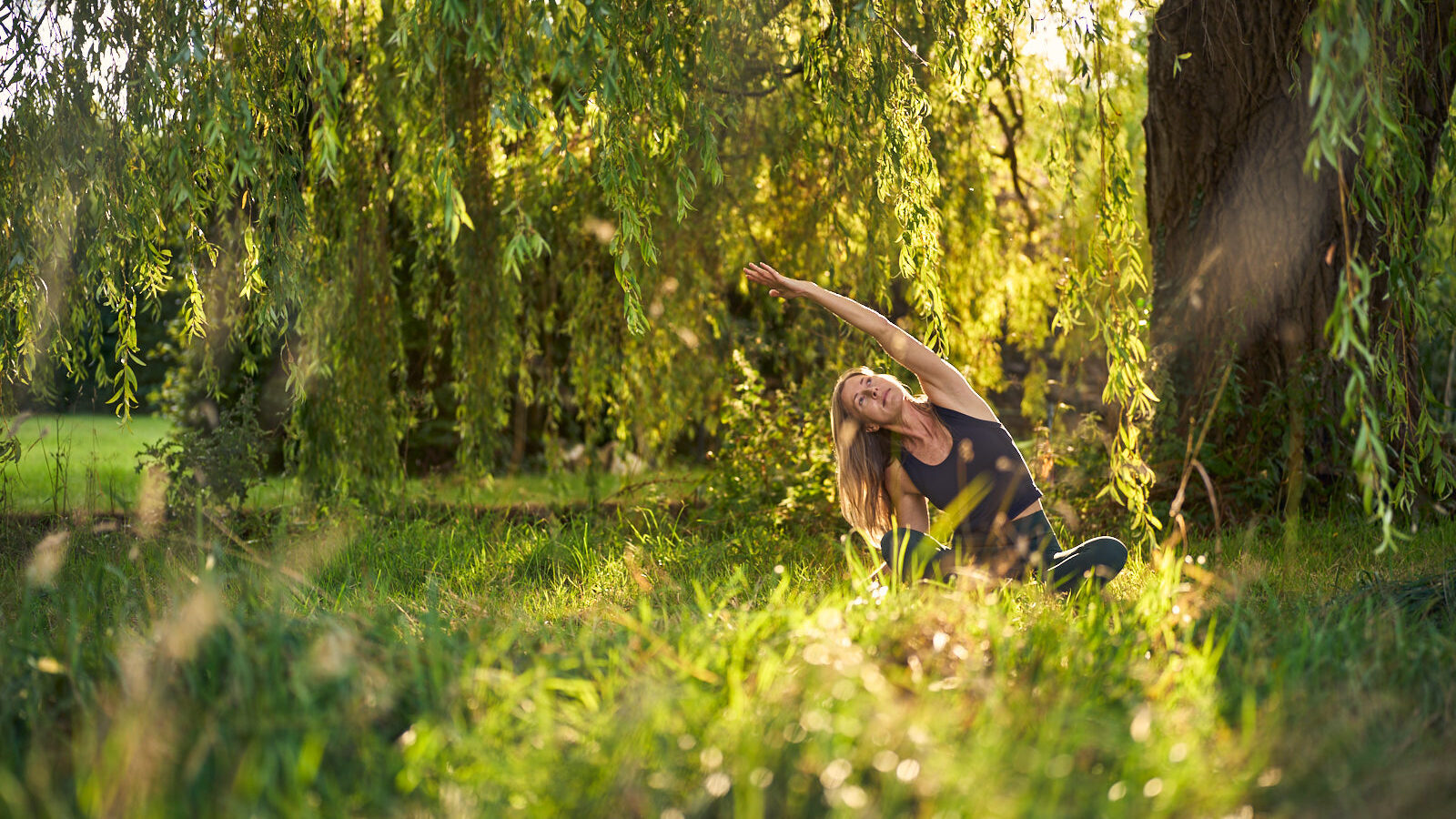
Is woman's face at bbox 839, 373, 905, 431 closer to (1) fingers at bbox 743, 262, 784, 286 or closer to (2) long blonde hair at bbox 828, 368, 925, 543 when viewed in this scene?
(2) long blonde hair at bbox 828, 368, 925, 543

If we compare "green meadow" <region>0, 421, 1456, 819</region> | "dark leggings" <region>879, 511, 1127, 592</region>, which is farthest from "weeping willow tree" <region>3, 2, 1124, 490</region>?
"green meadow" <region>0, 421, 1456, 819</region>

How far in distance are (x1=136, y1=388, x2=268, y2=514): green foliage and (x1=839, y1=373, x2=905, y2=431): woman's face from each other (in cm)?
318

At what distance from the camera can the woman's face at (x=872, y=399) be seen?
3699mm

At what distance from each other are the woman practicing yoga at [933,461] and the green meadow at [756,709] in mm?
487

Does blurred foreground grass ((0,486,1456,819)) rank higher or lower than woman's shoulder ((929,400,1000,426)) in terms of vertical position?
lower

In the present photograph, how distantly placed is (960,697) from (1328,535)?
300 cm

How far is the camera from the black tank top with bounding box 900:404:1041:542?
373cm

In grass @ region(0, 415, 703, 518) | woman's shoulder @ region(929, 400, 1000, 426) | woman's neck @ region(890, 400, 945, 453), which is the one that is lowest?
grass @ region(0, 415, 703, 518)

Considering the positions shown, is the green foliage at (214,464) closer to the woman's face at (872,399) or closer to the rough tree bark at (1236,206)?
the woman's face at (872,399)

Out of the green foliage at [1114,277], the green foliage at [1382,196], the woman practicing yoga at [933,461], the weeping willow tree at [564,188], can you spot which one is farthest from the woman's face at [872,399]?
the green foliage at [1382,196]

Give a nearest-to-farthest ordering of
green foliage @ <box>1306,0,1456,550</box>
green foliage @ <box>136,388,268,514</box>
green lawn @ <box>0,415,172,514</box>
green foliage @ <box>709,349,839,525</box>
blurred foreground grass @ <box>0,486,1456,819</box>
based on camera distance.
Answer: blurred foreground grass @ <box>0,486,1456,819</box> < green foliage @ <box>1306,0,1456,550</box> < green lawn @ <box>0,415,172,514</box> < green foliage @ <box>709,349,839,525</box> < green foliage @ <box>136,388,268,514</box>

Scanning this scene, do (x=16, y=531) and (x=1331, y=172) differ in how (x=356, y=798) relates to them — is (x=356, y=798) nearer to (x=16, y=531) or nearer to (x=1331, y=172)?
(x=16, y=531)

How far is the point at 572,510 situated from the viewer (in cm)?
590

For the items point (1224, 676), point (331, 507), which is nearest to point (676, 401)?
point (331, 507)
